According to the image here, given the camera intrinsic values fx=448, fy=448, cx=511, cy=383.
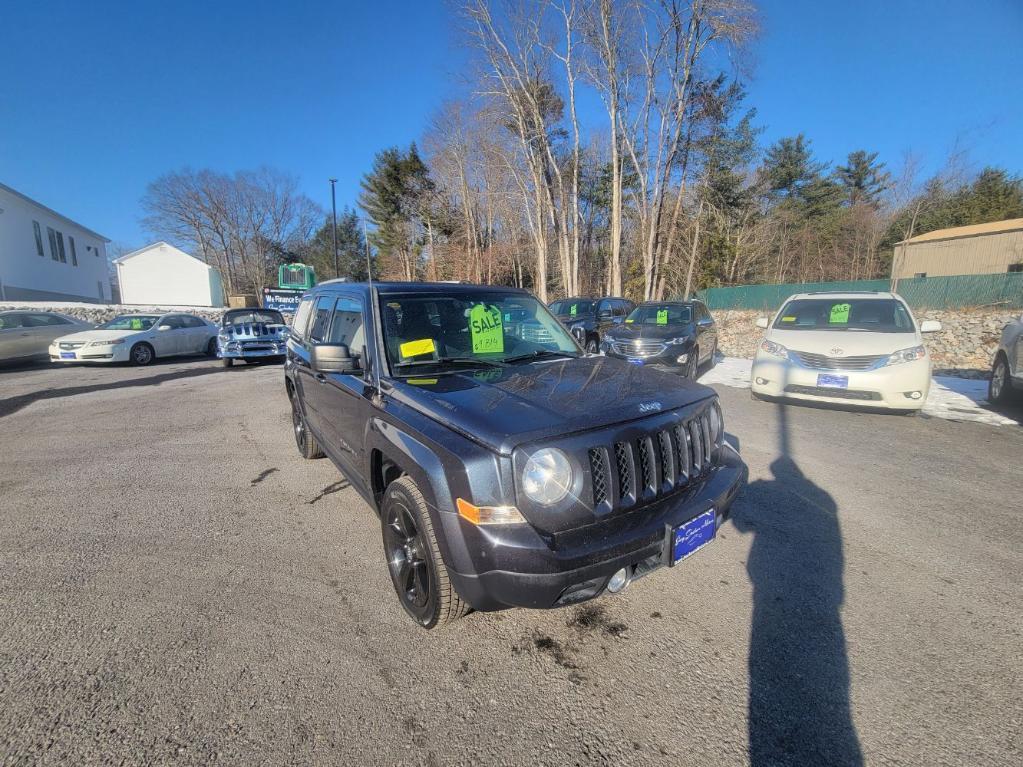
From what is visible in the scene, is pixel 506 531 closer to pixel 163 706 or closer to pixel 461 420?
pixel 461 420

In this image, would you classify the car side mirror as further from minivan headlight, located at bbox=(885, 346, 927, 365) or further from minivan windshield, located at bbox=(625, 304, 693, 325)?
minivan windshield, located at bbox=(625, 304, 693, 325)

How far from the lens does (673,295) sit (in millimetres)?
32125

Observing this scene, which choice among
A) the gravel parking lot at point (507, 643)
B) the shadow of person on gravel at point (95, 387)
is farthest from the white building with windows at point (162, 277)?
the gravel parking lot at point (507, 643)

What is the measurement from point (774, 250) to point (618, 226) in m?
17.1

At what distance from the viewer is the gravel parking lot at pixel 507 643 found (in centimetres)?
174

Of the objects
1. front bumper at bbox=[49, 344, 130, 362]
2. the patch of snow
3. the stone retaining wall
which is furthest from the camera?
front bumper at bbox=[49, 344, 130, 362]

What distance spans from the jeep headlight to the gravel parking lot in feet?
2.90

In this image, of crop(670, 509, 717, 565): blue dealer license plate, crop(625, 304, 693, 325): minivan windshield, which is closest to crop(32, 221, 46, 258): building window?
crop(625, 304, 693, 325): minivan windshield

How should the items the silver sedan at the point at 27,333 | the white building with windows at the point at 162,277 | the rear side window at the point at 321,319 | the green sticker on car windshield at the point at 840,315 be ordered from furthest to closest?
1. the white building with windows at the point at 162,277
2. the silver sedan at the point at 27,333
3. the green sticker on car windshield at the point at 840,315
4. the rear side window at the point at 321,319

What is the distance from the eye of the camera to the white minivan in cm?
555

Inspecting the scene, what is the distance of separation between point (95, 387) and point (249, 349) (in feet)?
11.3

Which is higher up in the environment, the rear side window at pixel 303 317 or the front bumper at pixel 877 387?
the rear side window at pixel 303 317

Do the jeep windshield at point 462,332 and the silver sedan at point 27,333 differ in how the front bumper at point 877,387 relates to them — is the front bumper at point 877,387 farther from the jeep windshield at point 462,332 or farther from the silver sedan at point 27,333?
the silver sedan at point 27,333

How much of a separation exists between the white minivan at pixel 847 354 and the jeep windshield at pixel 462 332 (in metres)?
4.22
